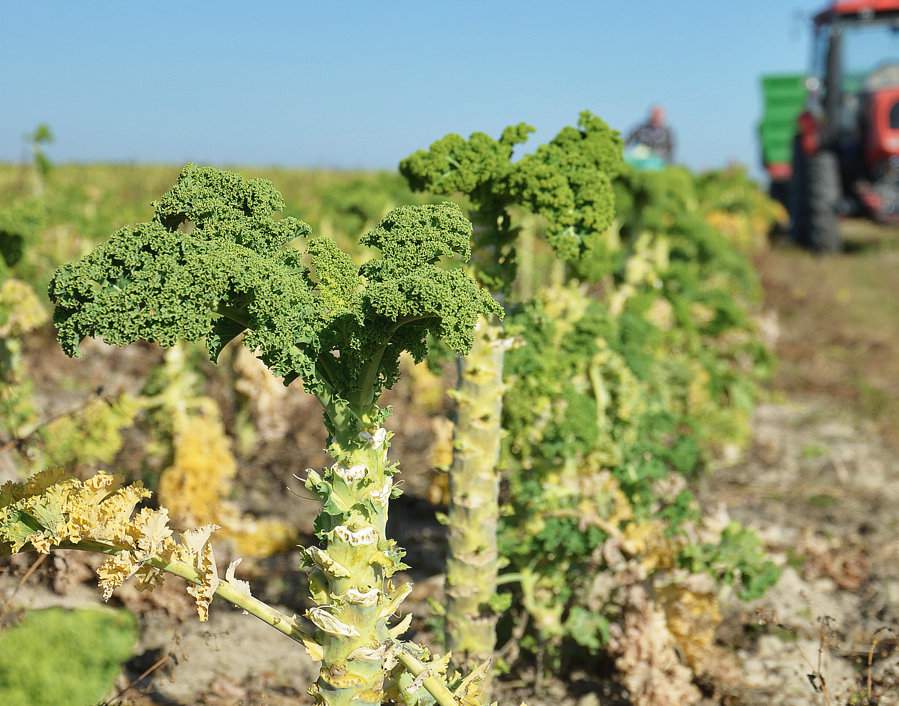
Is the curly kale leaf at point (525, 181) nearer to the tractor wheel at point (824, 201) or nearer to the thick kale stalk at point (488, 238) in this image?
the thick kale stalk at point (488, 238)

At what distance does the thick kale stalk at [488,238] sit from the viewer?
118 inches

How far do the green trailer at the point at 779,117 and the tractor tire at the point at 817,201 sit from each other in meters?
5.22

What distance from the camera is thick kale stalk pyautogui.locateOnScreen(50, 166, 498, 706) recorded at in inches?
81.0

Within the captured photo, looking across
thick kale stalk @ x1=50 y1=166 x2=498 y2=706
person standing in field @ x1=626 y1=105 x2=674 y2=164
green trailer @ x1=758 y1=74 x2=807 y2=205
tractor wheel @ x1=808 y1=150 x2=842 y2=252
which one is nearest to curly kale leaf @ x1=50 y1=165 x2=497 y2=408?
thick kale stalk @ x1=50 y1=166 x2=498 y2=706

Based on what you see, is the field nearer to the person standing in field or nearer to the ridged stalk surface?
the ridged stalk surface

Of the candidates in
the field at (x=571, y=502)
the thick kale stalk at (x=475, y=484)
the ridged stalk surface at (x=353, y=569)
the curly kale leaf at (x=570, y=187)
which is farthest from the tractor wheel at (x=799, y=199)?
the ridged stalk surface at (x=353, y=569)

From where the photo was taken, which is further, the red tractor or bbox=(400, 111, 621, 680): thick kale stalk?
the red tractor

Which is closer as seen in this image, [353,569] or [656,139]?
[353,569]

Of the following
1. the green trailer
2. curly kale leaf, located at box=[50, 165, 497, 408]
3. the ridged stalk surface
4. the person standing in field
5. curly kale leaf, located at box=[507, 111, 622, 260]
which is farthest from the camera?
the green trailer

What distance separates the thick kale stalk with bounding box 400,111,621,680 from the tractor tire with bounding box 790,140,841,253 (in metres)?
12.0

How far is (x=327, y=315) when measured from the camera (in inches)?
85.8

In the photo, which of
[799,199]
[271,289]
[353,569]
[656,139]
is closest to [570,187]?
[271,289]

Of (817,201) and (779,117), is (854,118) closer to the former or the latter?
(817,201)

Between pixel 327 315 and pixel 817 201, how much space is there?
45.0 ft
